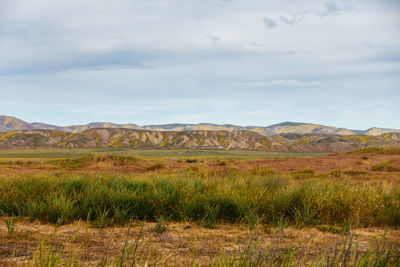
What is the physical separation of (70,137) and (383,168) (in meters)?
137

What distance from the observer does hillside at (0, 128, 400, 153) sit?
129875mm

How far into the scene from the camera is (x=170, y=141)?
469ft

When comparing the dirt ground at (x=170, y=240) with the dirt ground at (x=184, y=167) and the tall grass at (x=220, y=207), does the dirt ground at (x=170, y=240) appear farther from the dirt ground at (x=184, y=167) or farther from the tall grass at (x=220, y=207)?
the dirt ground at (x=184, y=167)

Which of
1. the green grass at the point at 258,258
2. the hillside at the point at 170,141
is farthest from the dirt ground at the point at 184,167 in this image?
the hillside at the point at 170,141

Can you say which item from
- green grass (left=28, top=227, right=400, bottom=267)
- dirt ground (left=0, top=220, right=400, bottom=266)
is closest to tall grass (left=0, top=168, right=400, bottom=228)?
dirt ground (left=0, top=220, right=400, bottom=266)

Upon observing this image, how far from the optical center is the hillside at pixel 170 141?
426 ft

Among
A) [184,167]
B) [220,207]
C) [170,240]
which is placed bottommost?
[184,167]

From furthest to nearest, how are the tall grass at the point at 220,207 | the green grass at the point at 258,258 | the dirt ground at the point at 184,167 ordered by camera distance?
1. the dirt ground at the point at 184,167
2. the tall grass at the point at 220,207
3. the green grass at the point at 258,258

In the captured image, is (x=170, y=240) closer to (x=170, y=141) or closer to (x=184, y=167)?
(x=184, y=167)

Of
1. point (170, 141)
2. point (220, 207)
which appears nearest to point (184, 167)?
point (220, 207)

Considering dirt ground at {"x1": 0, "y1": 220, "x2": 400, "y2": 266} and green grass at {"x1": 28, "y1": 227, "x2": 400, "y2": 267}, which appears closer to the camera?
green grass at {"x1": 28, "y1": 227, "x2": 400, "y2": 267}

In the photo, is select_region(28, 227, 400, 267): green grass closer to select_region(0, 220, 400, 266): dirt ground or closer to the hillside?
select_region(0, 220, 400, 266): dirt ground

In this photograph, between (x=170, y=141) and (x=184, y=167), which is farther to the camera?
(x=170, y=141)

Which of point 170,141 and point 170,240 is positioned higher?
point 170,141
